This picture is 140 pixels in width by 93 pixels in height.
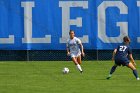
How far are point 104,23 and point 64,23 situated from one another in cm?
257

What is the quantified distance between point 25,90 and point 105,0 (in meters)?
18.3

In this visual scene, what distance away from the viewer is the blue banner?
3450 cm

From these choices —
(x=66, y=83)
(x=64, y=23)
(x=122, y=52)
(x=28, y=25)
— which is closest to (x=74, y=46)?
(x=122, y=52)

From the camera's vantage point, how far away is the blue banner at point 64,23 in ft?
113

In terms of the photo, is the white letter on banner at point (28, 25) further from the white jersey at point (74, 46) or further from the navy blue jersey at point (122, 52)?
the navy blue jersey at point (122, 52)

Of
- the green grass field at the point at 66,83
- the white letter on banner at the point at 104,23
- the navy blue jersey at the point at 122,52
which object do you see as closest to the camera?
the green grass field at the point at 66,83

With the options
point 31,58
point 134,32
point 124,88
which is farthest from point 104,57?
point 124,88

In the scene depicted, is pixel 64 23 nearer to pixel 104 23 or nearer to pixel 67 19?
pixel 67 19

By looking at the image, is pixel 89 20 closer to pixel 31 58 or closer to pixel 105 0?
pixel 105 0

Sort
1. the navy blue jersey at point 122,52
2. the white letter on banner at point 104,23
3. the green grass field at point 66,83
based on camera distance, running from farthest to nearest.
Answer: the white letter on banner at point 104,23
the navy blue jersey at point 122,52
the green grass field at point 66,83

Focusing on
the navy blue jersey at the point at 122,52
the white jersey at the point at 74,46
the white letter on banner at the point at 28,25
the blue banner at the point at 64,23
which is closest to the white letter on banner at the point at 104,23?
the blue banner at the point at 64,23

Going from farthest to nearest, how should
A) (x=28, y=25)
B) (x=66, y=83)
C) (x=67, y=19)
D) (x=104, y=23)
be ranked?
(x=67, y=19) < (x=28, y=25) < (x=104, y=23) < (x=66, y=83)

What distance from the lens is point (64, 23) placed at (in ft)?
114

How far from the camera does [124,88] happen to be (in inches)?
707
